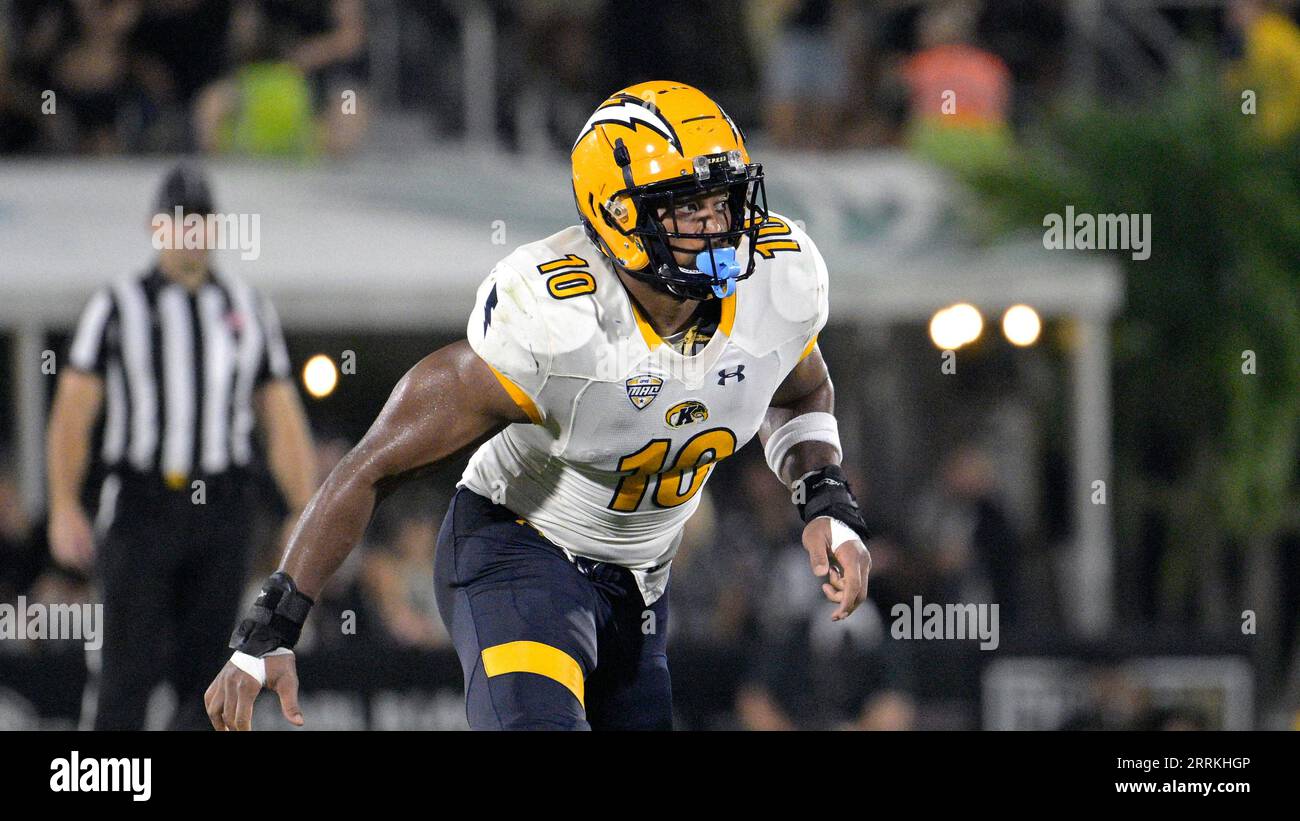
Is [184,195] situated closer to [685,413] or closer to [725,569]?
[685,413]

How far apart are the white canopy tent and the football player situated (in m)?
4.81

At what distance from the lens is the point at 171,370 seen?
5543 mm

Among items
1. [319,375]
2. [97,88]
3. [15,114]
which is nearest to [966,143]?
[319,375]

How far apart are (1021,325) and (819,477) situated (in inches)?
233

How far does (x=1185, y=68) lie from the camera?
9.93 metres

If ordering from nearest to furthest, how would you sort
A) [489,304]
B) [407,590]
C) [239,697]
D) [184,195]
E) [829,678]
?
[239,697], [489,304], [184,195], [829,678], [407,590]

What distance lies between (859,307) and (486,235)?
1.91 meters

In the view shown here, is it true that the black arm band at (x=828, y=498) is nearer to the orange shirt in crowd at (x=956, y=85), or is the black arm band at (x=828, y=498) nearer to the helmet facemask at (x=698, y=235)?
the helmet facemask at (x=698, y=235)

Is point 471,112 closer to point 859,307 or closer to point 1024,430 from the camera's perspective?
point 859,307

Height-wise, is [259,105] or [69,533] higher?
[259,105]

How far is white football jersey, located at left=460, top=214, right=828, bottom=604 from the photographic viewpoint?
3748mm

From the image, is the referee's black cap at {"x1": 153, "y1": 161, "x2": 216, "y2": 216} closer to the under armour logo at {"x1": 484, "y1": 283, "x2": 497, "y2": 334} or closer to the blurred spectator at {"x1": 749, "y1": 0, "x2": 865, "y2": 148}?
the under armour logo at {"x1": 484, "y1": 283, "x2": 497, "y2": 334}

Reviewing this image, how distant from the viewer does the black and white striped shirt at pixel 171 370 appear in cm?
552
